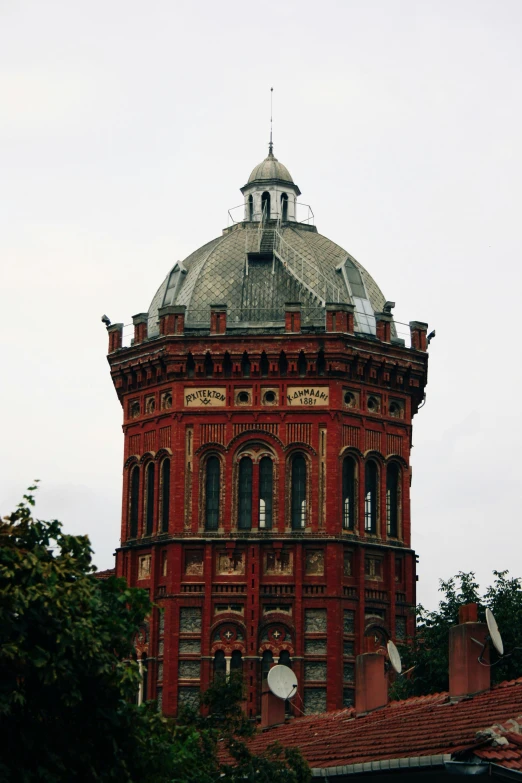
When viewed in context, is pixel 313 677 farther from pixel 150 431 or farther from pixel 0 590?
pixel 0 590

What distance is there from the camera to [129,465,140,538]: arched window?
72.3 meters

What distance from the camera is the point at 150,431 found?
72.1 metres

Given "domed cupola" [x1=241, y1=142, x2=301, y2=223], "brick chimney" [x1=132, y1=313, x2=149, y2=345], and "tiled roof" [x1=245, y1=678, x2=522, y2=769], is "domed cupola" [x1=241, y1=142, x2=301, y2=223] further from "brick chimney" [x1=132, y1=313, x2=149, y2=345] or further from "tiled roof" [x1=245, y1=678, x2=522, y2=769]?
"tiled roof" [x1=245, y1=678, x2=522, y2=769]

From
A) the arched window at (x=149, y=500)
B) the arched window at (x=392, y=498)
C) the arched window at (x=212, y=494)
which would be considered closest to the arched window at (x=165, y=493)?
the arched window at (x=149, y=500)

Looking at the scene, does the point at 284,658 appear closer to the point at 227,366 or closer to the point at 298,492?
the point at 298,492

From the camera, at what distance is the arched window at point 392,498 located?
71.8 meters

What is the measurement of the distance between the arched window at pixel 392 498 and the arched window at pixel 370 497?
1.97ft

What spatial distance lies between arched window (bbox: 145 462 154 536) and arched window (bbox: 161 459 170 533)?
747 millimetres

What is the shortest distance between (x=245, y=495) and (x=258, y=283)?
26.5 ft

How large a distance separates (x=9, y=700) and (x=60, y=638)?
4.29ft

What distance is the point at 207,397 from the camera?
70.4 m

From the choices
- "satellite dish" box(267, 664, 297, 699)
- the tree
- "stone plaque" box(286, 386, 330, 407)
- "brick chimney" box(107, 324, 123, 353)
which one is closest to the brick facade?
"stone plaque" box(286, 386, 330, 407)

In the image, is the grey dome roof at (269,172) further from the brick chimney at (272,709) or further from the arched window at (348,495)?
the brick chimney at (272,709)

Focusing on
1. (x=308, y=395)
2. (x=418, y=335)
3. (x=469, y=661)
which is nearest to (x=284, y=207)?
(x=418, y=335)
